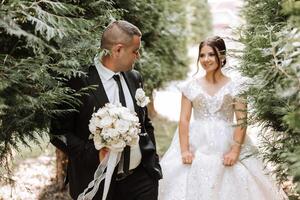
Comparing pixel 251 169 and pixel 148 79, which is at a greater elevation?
pixel 148 79

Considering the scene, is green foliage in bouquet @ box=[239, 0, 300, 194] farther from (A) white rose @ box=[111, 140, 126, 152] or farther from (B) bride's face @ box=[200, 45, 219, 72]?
(A) white rose @ box=[111, 140, 126, 152]

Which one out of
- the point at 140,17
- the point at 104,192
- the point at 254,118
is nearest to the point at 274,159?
the point at 254,118

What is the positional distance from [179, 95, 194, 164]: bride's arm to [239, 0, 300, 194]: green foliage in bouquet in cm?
117

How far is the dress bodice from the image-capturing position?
4.55 meters

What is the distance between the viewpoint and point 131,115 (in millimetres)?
3385

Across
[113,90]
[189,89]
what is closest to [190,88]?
[189,89]

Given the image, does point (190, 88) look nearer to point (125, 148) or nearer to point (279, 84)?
point (125, 148)

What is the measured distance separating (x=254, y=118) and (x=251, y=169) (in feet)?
4.03

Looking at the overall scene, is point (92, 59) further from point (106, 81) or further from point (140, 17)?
point (140, 17)

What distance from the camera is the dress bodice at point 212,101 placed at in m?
4.55

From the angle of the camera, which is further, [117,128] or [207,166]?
[207,166]

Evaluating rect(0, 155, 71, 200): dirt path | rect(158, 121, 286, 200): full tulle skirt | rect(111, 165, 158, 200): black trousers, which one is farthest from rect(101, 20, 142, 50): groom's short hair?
rect(0, 155, 71, 200): dirt path

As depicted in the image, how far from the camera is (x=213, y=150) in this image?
14.8 feet

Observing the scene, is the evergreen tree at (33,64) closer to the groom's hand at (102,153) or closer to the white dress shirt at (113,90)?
the white dress shirt at (113,90)
